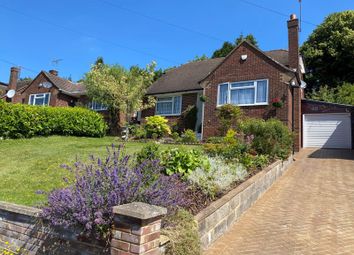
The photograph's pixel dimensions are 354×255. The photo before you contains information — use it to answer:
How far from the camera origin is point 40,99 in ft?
94.3

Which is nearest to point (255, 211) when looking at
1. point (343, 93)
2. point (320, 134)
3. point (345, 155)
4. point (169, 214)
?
point (169, 214)

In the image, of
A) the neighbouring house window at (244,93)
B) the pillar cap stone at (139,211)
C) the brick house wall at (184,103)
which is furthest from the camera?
the brick house wall at (184,103)

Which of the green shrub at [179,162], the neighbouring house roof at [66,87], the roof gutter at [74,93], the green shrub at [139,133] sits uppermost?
the neighbouring house roof at [66,87]

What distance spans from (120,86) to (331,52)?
18.4 metres

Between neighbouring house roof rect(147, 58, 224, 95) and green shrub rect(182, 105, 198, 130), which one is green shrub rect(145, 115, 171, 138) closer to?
green shrub rect(182, 105, 198, 130)

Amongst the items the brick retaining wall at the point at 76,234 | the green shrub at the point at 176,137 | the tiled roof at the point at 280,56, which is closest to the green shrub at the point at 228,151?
the brick retaining wall at the point at 76,234

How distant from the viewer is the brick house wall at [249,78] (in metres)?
16.4

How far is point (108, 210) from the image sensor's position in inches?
152

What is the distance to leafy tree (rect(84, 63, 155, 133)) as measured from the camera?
21734 mm

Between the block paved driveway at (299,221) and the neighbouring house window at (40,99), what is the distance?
23.7m

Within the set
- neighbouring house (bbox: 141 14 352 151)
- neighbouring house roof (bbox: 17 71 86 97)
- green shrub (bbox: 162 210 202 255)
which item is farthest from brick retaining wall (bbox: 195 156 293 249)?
neighbouring house roof (bbox: 17 71 86 97)

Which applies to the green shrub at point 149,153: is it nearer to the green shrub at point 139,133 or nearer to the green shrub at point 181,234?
the green shrub at point 181,234

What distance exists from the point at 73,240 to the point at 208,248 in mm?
2167

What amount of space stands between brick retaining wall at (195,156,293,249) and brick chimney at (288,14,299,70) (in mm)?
10820
